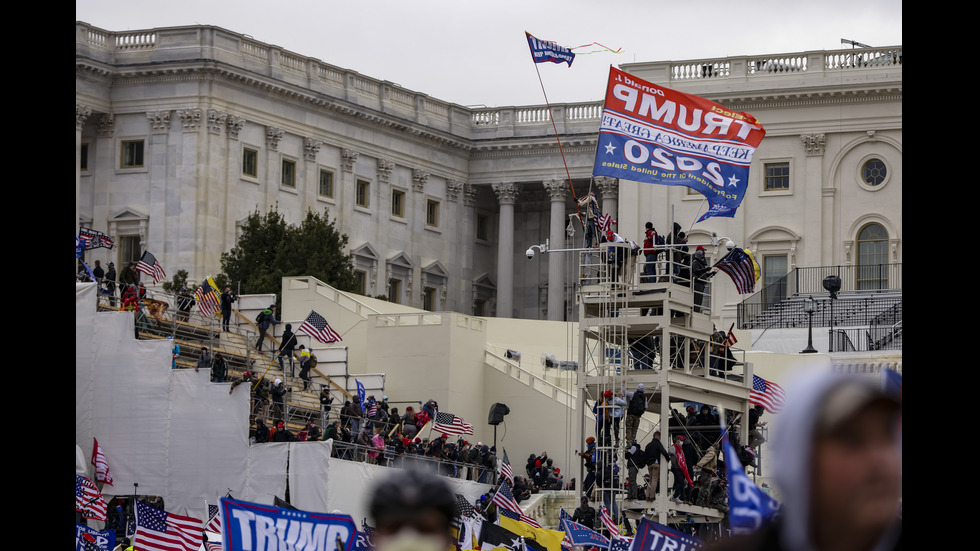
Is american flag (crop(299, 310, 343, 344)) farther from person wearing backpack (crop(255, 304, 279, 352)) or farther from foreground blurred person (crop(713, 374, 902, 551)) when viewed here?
foreground blurred person (crop(713, 374, 902, 551))

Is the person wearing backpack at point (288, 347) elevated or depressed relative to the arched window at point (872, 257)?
depressed

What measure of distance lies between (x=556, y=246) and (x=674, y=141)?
53.9 meters

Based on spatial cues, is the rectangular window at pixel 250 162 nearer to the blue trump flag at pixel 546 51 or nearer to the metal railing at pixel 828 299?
the metal railing at pixel 828 299

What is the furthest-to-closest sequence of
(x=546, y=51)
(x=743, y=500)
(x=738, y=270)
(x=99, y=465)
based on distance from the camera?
(x=546, y=51)
(x=99, y=465)
(x=738, y=270)
(x=743, y=500)

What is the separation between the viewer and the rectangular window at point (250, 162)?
76.6 m

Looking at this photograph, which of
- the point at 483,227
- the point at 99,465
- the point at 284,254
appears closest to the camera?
the point at 99,465

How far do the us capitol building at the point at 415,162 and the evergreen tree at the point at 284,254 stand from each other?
472cm

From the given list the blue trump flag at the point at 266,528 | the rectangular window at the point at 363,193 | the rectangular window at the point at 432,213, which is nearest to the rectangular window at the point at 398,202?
the rectangular window at the point at 363,193

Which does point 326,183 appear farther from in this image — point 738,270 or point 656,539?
point 656,539

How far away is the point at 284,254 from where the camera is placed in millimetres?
66375

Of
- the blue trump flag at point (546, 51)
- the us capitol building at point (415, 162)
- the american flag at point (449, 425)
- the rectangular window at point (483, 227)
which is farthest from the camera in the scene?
the rectangular window at point (483, 227)

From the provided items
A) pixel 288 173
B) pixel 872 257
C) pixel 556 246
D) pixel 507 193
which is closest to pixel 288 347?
pixel 288 173
